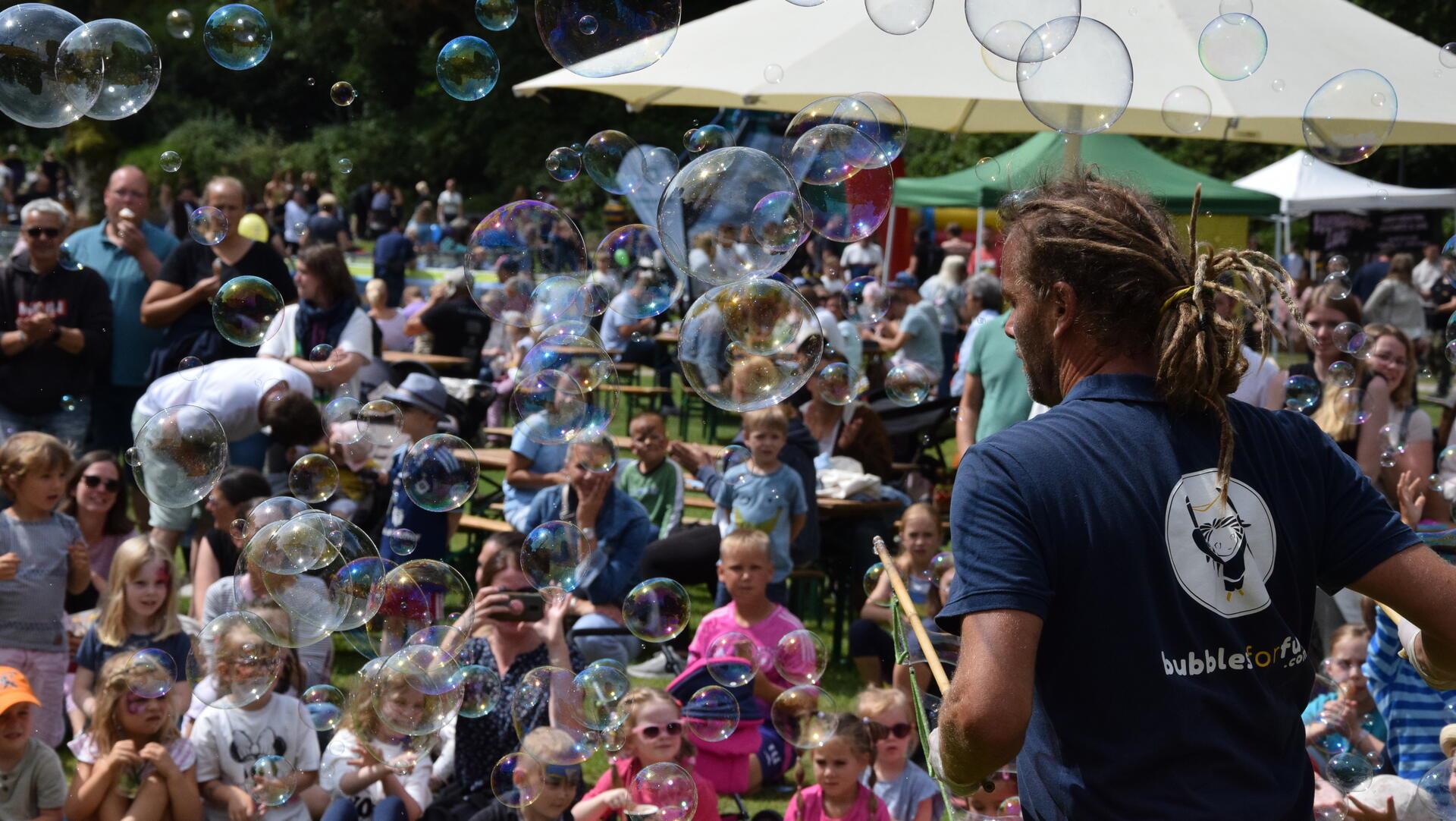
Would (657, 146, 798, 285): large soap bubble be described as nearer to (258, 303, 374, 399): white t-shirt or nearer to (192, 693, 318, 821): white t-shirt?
(192, 693, 318, 821): white t-shirt

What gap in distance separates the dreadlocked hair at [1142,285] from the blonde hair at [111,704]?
10.2 ft

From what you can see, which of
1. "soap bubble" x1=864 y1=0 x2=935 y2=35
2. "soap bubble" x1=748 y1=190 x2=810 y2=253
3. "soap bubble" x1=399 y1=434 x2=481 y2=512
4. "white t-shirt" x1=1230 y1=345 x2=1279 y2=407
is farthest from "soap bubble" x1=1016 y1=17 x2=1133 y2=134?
"white t-shirt" x1=1230 y1=345 x2=1279 y2=407

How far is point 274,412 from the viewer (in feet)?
18.5

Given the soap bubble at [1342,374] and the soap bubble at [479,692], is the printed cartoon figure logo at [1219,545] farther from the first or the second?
the soap bubble at [1342,374]

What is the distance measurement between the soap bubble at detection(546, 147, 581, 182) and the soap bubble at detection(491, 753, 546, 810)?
5.22 feet

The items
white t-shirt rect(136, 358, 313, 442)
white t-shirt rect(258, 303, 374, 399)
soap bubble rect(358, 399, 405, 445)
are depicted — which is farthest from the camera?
white t-shirt rect(258, 303, 374, 399)

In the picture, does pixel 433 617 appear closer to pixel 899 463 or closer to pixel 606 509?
pixel 606 509

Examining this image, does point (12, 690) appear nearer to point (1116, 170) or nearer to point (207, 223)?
point (207, 223)

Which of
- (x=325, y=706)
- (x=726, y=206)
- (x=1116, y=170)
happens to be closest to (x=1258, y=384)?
(x=726, y=206)

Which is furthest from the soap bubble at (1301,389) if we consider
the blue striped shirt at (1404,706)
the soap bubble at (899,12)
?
the soap bubble at (899,12)

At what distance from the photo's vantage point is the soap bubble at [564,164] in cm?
411

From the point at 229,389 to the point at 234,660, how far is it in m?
2.27

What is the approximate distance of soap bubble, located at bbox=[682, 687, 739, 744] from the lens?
3.91 metres

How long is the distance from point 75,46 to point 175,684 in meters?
1.89
